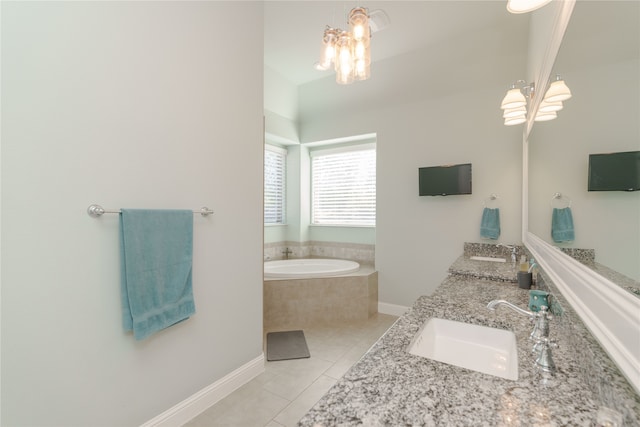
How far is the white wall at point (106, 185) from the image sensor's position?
1.12 metres

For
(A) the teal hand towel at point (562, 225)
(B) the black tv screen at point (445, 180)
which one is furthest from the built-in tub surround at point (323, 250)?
(A) the teal hand towel at point (562, 225)

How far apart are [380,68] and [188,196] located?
2.81 metres

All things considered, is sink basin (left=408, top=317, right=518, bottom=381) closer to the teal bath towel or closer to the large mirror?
the large mirror

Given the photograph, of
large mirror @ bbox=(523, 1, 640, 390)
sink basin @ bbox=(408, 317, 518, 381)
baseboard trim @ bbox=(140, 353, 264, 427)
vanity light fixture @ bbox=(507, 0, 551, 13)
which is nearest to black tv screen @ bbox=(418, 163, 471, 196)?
large mirror @ bbox=(523, 1, 640, 390)

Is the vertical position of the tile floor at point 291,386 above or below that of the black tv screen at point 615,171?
below

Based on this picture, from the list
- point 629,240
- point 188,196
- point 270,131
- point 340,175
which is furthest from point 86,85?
point 340,175

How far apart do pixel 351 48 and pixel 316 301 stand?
254 cm

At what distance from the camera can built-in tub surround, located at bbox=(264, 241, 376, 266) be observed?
3975 mm

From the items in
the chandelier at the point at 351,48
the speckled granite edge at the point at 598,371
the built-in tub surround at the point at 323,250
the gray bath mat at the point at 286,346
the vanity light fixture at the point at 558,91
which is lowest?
the gray bath mat at the point at 286,346

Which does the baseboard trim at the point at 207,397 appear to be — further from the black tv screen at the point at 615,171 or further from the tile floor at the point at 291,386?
the black tv screen at the point at 615,171

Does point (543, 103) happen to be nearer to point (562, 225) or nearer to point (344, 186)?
point (562, 225)

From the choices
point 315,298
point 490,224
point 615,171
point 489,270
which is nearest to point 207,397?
point 315,298

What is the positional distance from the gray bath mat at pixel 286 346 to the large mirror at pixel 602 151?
2.08 meters

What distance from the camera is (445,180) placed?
3.05 metres
